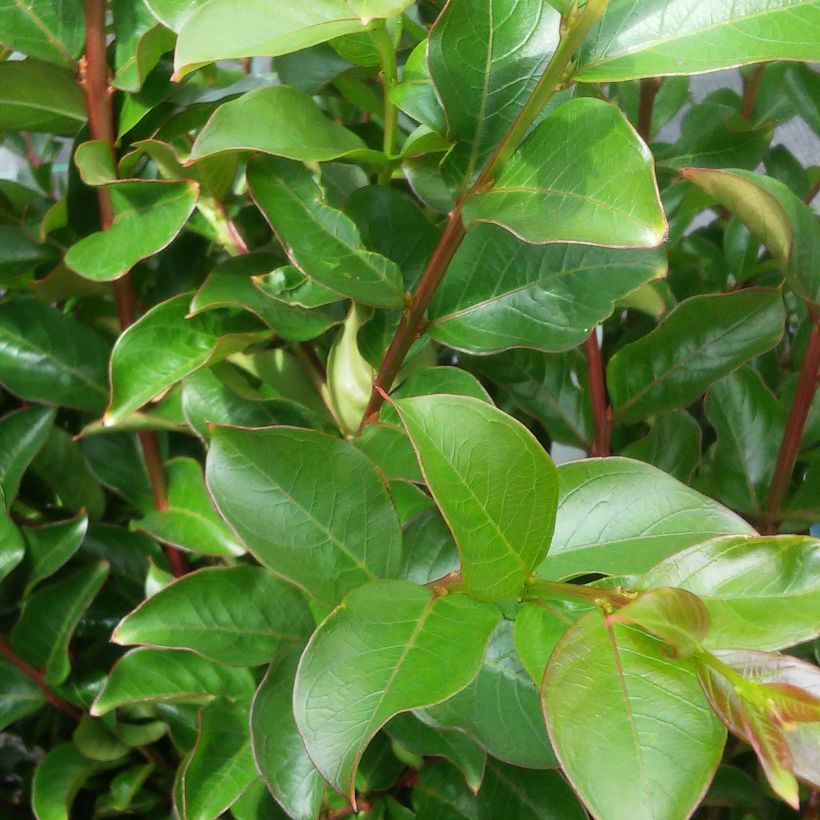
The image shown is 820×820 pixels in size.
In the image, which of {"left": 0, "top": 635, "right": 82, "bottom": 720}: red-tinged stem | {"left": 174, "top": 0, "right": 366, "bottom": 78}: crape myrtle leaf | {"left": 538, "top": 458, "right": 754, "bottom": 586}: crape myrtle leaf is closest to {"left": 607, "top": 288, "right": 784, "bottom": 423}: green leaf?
{"left": 538, "top": 458, "right": 754, "bottom": 586}: crape myrtle leaf

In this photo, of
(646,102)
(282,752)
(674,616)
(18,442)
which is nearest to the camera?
(674,616)

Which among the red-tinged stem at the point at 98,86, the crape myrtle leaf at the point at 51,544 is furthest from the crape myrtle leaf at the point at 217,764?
the red-tinged stem at the point at 98,86

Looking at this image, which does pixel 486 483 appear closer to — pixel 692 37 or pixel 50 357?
pixel 692 37

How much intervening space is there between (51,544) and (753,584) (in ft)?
1.15

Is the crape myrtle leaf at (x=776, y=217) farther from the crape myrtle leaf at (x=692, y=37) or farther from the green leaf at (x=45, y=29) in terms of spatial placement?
the green leaf at (x=45, y=29)

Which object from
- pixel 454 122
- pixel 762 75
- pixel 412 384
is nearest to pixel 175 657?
pixel 412 384

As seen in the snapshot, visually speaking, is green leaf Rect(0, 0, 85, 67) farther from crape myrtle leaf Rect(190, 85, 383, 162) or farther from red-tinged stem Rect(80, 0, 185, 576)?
crape myrtle leaf Rect(190, 85, 383, 162)

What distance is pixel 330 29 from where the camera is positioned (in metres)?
0.28

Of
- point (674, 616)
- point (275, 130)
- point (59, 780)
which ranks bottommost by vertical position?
point (59, 780)

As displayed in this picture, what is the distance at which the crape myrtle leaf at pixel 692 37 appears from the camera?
27cm

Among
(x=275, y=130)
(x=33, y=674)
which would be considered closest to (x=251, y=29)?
(x=275, y=130)

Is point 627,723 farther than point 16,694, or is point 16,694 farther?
point 16,694

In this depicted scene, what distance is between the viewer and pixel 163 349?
0.42m

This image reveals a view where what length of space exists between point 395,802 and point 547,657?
8.3 inches
